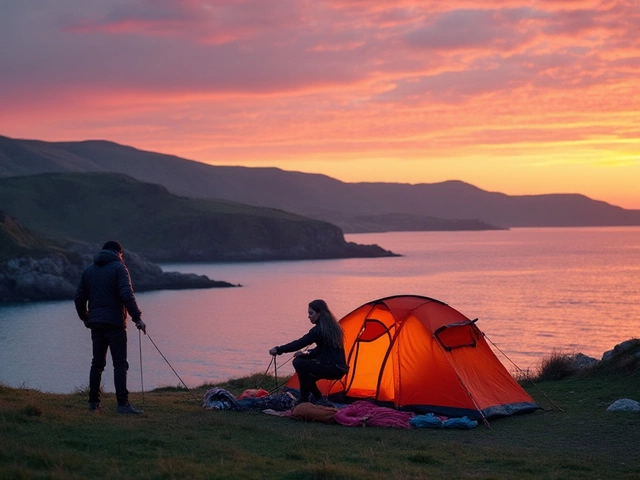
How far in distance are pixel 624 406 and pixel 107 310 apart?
8254mm

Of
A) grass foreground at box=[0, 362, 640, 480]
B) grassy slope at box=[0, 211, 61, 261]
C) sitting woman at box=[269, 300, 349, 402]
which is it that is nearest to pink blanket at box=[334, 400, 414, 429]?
grass foreground at box=[0, 362, 640, 480]

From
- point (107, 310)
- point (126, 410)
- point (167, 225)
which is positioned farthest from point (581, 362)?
point (167, 225)

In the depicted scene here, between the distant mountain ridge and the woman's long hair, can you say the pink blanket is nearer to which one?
the woman's long hair

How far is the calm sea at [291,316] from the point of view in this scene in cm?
3888

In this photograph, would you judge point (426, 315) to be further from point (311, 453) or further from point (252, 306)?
point (252, 306)

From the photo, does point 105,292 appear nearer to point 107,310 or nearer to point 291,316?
point 107,310

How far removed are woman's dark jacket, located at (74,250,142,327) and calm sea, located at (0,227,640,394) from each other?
24.7 feet

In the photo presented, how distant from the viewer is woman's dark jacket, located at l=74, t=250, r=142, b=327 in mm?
11406

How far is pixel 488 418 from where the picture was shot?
12719 millimetres

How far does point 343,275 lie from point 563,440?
319ft

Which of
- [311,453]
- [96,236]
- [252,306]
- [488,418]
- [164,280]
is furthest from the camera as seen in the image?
[96,236]

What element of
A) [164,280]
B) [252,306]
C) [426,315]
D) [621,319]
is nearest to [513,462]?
[426,315]

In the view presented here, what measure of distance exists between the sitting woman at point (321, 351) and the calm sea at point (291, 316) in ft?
25.9

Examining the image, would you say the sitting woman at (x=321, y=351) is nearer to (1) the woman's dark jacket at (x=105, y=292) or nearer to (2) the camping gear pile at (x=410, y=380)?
(2) the camping gear pile at (x=410, y=380)
